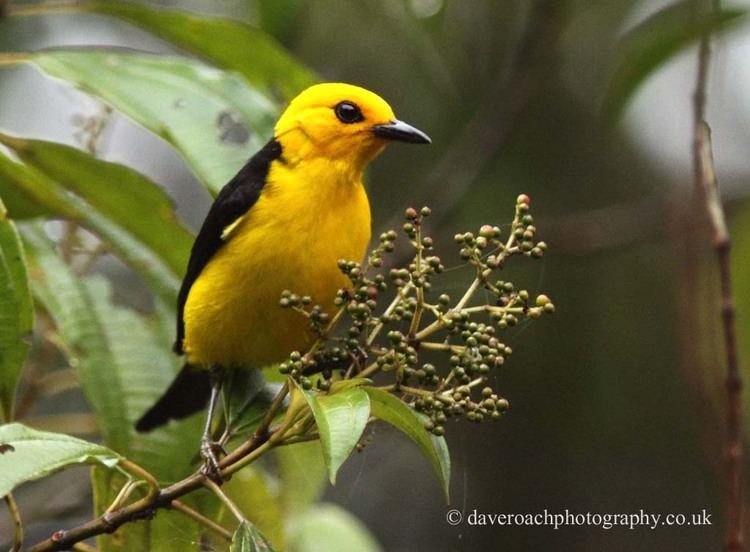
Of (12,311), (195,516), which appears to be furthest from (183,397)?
(195,516)

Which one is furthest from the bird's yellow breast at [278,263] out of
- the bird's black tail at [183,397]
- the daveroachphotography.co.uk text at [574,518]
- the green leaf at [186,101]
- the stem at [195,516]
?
the daveroachphotography.co.uk text at [574,518]

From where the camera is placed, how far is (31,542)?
5668 millimetres

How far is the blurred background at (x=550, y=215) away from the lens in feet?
20.7

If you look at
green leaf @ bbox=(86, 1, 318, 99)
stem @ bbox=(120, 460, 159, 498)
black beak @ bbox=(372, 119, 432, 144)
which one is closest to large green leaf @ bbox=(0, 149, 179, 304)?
green leaf @ bbox=(86, 1, 318, 99)

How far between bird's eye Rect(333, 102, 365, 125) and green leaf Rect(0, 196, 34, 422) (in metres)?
1.15

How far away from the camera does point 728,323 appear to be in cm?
260

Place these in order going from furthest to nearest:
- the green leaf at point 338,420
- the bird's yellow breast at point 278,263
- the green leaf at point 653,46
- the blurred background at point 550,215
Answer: the blurred background at point 550,215 → the green leaf at point 653,46 → the bird's yellow breast at point 278,263 → the green leaf at point 338,420

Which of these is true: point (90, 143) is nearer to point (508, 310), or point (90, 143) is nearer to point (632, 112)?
point (508, 310)

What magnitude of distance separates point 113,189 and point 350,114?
29.9 inches

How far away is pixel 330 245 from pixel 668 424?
450cm

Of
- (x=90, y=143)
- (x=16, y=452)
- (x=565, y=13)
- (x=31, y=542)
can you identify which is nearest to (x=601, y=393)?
(x=565, y=13)

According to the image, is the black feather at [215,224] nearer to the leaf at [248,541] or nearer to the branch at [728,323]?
the leaf at [248,541]

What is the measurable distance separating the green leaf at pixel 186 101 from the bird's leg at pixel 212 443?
64 centimetres

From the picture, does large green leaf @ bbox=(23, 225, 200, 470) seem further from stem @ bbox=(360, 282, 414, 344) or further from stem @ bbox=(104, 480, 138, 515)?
stem @ bbox=(360, 282, 414, 344)
